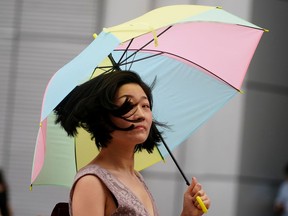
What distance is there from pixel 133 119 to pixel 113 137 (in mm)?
109

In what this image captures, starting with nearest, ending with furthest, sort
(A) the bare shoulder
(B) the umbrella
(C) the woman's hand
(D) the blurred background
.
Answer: (A) the bare shoulder
(C) the woman's hand
(B) the umbrella
(D) the blurred background

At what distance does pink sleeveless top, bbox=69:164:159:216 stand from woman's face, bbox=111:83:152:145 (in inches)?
5.8

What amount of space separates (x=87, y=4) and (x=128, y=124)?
5.50 metres

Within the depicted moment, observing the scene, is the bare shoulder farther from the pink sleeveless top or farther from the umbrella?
the umbrella

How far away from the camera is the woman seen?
3.02 meters

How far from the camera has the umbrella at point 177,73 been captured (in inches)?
147

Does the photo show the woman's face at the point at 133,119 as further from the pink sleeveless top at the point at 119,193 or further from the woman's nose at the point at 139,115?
the pink sleeveless top at the point at 119,193

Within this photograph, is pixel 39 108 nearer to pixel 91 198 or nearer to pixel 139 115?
pixel 139 115

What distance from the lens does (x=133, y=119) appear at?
3.13 m

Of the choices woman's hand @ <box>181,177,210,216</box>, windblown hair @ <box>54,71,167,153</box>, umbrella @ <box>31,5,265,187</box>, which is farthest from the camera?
umbrella @ <box>31,5,265,187</box>

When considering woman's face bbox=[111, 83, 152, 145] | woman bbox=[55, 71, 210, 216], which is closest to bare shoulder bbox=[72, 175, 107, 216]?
woman bbox=[55, 71, 210, 216]

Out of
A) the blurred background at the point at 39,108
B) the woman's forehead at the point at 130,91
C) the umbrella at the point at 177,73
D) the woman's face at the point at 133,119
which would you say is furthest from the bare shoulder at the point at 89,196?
the blurred background at the point at 39,108

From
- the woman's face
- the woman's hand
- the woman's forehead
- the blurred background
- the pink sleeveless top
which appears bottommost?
the blurred background

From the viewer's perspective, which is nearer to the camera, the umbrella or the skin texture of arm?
the skin texture of arm
